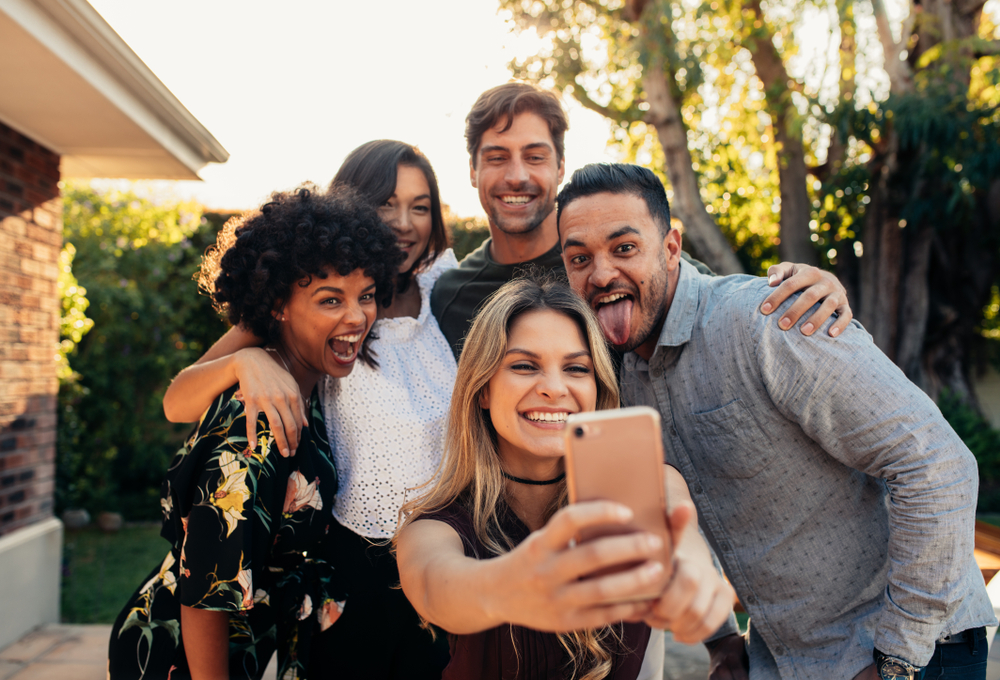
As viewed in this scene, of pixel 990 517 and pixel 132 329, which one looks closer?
pixel 990 517

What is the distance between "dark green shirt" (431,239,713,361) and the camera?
2973 millimetres

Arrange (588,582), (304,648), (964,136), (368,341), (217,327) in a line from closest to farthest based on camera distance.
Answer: (588,582) → (304,648) → (368,341) → (964,136) → (217,327)

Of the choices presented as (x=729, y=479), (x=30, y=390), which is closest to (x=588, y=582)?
(x=729, y=479)

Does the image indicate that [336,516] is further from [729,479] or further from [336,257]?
[729,479]

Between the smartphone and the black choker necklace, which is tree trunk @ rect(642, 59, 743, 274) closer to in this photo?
the black choker necklace

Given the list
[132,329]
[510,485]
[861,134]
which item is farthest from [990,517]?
[132,329]

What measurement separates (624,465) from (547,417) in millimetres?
843

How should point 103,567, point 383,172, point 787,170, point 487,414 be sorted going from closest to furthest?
point 487,414 < point 383,172 < point 103,567 < point 787,170

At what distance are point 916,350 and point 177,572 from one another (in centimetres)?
814

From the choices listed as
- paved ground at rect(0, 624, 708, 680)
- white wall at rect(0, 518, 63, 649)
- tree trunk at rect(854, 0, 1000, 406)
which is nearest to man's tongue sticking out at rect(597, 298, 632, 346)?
Answer: paved ground at rect(0, 624, 708, 680)

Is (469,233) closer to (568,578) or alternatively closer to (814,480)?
(814,480)

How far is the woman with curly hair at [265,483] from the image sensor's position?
190cm

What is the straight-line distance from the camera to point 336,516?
240 centimetres

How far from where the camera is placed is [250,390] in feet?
6.71
